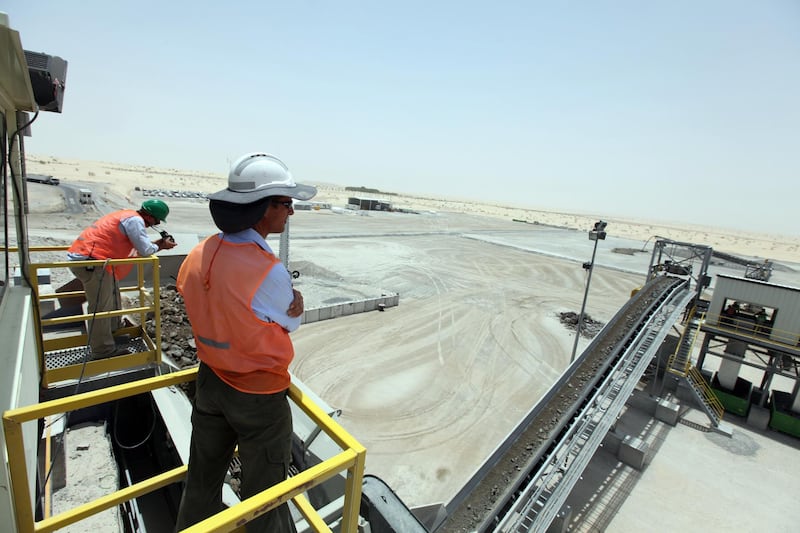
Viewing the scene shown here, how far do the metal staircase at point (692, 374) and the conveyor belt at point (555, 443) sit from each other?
7.59 feet

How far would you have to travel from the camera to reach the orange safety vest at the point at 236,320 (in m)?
2.14

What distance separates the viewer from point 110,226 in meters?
6.18

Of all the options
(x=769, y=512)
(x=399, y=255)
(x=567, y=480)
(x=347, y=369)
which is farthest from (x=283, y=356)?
(x=399, y=255)

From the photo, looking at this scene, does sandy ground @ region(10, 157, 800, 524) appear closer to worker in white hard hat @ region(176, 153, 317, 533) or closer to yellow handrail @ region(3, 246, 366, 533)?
yellow handrail @ region(3, 246, 366, 533)

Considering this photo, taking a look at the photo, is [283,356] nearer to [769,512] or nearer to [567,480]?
[567,480]

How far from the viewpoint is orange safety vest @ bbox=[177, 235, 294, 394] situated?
214cm

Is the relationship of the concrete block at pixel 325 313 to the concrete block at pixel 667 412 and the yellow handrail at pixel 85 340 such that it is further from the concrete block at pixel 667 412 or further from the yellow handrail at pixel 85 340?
the concrete block at pixel 667 412

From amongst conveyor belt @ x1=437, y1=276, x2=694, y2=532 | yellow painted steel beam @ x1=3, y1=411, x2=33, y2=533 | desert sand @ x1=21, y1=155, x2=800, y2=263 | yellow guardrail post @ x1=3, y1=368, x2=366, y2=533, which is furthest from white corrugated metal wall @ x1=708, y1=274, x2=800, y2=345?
desert sand @ x1=21, y1=155, x2=800, y2=263

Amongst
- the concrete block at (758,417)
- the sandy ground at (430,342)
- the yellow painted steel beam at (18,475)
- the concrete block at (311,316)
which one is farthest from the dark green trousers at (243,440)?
the concrete block at (758,417)

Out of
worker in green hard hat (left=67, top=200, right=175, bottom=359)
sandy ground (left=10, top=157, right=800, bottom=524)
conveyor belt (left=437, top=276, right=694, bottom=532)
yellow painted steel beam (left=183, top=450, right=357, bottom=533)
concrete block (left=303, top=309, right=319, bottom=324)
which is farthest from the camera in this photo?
concrete block (left=303, top=309, right=319, bottom=324)

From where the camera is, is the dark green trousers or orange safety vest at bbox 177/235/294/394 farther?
the dark green trousers

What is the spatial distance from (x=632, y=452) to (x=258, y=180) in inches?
491

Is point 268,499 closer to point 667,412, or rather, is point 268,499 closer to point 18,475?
point 18,475

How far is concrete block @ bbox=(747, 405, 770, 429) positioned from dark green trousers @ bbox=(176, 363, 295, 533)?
17.6 meters
